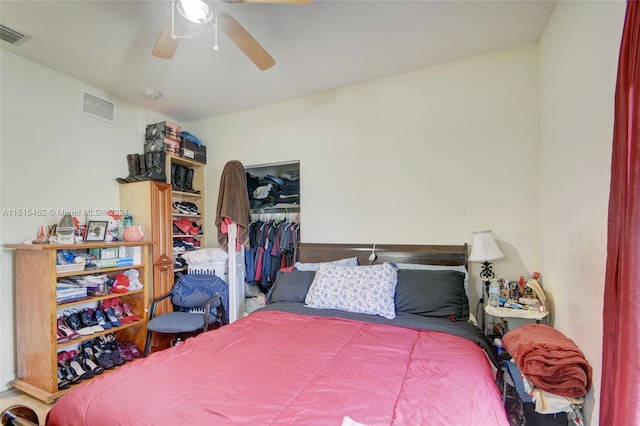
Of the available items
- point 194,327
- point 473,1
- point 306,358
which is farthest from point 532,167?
point 194,327

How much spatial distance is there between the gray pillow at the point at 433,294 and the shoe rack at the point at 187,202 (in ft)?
8.26

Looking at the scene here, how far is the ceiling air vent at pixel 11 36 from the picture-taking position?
2038 mm

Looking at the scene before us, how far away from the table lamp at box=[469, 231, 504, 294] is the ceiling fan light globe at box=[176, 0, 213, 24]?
2.31 m

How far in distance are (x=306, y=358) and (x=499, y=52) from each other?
8.90ft

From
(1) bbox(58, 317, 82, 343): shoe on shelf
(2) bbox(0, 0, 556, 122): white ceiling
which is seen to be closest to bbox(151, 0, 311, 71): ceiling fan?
(2) bbox(0, 0, 556, 122): white ceiling

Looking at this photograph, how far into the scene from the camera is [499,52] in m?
2.37

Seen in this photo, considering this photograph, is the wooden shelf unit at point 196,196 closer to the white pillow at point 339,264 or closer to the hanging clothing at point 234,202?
the hanging clothing at point 234,202

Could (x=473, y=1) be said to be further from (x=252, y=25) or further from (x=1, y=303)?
(x=1, y=303)

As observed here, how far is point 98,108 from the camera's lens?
9.61 feet

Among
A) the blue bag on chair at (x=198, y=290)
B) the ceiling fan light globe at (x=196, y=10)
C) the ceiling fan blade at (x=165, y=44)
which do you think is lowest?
the blue bag on chair at (x=198, y=290)

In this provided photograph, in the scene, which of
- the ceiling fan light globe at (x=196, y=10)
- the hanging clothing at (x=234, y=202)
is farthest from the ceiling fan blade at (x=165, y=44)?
the hanging clothing at (x=234, y=202)

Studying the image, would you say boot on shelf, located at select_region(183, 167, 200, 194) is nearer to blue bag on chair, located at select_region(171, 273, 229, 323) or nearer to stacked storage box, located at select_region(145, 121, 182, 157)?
stacked storage box, located at select_region(145, 121, 182, 157)

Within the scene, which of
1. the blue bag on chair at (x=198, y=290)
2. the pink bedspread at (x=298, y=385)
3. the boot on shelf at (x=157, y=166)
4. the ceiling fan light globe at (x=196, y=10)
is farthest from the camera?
the boot on shelf at (x=157, y=166)

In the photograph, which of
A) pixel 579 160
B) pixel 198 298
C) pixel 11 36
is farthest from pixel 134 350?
pixel 579 160
